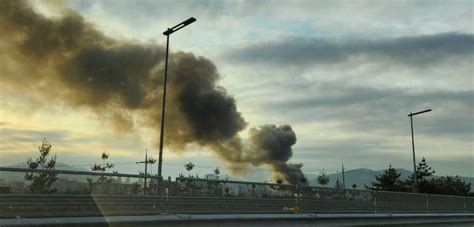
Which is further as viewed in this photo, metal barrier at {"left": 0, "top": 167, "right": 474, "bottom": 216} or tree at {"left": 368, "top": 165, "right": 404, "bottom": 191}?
tree at {"left": 368, "top": 165, "right": 404, "bottom": 191}

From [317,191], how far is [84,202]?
29.1 ft

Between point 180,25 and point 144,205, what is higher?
point 180,25

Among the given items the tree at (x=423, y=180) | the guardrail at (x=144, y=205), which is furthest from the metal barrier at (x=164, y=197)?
the tree at (x=423, y=180)

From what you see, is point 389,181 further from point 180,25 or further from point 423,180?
point 180,25

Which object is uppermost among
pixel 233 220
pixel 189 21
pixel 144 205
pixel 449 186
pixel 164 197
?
pixel 189 21

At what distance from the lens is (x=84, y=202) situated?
12.0 metres

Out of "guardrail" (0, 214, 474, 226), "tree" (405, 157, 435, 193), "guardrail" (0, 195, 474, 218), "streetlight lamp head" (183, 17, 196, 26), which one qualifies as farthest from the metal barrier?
"tree" (405, 157, 435, 193)

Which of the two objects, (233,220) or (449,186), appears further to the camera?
(449,186)

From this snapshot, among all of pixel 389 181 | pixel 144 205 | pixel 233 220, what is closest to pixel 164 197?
pixel 144 205

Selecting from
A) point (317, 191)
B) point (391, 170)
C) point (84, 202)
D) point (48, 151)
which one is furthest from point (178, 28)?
point (391, 170)

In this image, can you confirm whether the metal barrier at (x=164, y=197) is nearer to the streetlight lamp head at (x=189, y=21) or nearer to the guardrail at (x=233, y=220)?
the guardrail at (x=233, y=220)

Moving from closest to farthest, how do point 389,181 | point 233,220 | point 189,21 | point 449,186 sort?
1. point 233,220
2. point 189,21
3. point 389,181
4. point 449,186

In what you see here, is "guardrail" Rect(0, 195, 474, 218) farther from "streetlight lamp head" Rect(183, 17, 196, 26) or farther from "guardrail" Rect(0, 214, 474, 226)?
"streetlight lamp head" Rect(183, 17, 196, 26)

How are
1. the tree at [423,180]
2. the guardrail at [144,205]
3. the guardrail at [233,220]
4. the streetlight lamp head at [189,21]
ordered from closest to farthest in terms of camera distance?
the guardrail at [233,220] → the guardrail at [144,205] → the streetlight lamp head at [189,21] → the tree at [423,180]
